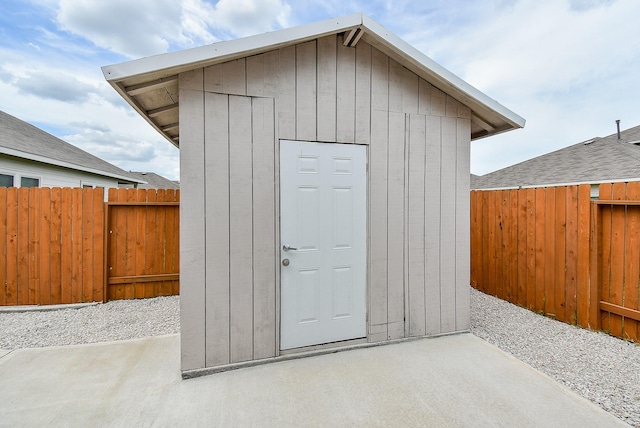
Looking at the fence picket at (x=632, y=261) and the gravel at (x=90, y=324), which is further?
the gravel at (x=90, y=324)

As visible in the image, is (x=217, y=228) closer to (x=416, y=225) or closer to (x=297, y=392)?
(x=297, y=392)

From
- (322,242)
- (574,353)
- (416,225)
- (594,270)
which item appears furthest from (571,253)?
(322,242)

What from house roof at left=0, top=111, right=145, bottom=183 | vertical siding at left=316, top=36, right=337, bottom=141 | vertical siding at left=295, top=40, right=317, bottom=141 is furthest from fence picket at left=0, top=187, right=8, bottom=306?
vertical siding at left=316, top=36, right=337, bottom=141

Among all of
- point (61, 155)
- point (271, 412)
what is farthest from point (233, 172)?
point (61, 155)

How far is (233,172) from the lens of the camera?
263 cm

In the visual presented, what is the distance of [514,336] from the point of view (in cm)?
335

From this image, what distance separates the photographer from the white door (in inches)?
110

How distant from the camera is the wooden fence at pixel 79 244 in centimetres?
420

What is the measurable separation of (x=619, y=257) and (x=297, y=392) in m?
3.90

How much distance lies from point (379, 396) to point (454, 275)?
Result: 71.9 inches

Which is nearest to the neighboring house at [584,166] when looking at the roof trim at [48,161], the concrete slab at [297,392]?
the concrete slab at [297,392]

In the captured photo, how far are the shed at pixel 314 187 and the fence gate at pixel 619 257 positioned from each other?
1379mm

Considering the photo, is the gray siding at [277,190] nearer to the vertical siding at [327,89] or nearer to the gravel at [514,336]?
the vertical siding at [327,89]

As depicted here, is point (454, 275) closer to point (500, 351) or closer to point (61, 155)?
point (500, 351)
